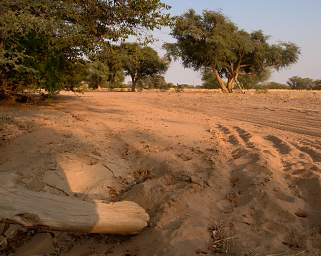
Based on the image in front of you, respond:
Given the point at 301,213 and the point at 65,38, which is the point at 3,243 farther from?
the point at 65,38

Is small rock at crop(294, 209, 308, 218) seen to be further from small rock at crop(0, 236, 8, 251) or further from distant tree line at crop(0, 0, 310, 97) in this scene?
distant tree line at crop(0, 0, 310, 97)

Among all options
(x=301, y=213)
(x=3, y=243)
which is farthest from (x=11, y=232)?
(x=301, y=213)

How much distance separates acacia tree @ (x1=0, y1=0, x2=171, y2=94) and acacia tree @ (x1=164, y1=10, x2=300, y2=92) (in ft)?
58.7

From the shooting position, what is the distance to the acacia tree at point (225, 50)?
2931 centimetres

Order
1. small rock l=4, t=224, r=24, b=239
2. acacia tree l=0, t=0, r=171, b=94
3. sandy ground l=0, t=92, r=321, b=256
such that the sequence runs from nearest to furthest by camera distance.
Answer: sandy ground l=0, t=92, r=321, b=256 → small rock l=4, t=224, r=24, b=239 → acacia tree l=0, t=0, r=171, b=94

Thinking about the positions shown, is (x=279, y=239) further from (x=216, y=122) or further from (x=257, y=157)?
(x=216, y=122)

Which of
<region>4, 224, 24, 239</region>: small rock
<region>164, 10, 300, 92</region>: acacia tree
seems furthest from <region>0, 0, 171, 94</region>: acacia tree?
<region>164, 10, 300, 92</region>: acacia tree

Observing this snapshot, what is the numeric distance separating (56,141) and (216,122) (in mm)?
3221

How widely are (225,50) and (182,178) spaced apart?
81.1 feet

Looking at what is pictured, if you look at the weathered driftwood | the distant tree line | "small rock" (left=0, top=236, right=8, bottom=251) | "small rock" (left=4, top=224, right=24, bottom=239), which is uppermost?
the distant tree line

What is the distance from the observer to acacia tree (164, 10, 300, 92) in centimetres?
2931

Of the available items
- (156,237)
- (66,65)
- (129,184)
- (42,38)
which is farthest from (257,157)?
(66,65)

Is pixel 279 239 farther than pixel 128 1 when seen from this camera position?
No

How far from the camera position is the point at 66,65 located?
36.9 feet
